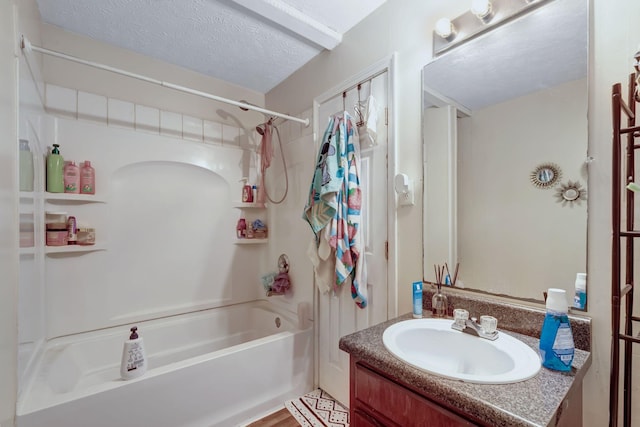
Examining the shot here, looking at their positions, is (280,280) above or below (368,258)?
below

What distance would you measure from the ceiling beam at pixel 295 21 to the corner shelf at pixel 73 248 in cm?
179

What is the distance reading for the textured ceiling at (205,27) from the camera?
160cm

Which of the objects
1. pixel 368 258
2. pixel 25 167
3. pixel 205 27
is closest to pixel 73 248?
pixel 25 167

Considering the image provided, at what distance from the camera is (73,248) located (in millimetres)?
1780

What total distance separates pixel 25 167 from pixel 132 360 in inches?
40.8

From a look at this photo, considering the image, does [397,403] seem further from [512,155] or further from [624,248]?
[512,155]

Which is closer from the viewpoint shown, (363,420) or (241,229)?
(363,420)

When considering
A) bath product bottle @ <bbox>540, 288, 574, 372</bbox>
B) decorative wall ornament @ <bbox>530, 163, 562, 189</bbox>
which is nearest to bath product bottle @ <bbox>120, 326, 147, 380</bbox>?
bath product bottle @ <bbox>540, 288, 574, 372</bbox>

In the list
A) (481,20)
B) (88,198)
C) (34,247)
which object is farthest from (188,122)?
(481,20)

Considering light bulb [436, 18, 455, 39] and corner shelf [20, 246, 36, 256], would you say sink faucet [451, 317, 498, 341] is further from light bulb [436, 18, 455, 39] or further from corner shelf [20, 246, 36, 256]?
corner shelf [20, 246, 36, 256]

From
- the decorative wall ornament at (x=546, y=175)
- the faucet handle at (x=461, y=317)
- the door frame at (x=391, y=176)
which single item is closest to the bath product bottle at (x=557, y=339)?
the faucet handle at (x=461, y=317)

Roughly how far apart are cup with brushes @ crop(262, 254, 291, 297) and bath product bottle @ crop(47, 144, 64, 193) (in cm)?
151

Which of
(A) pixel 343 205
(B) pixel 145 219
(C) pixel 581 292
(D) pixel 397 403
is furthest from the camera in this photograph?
(B) pixel 145 219

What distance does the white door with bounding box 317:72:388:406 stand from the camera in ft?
5.25
